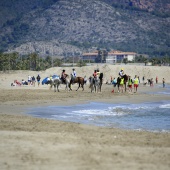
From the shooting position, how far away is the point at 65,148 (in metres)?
10.1

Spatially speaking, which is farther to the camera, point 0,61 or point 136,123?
point 0,61

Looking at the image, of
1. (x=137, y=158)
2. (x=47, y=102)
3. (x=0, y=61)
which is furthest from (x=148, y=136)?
(x=0, y=61)

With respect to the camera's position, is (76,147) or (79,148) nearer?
(79,148)

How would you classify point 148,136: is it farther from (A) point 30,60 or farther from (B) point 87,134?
(A) point 30,60

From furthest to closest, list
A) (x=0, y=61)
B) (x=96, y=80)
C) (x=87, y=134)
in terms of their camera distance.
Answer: (x=0, y=61), (x=96, y=80), (x=87, y=134)

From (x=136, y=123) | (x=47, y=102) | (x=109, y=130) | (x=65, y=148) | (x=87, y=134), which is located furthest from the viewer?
(x=47, y=102)

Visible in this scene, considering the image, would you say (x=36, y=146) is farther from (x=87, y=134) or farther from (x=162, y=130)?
(x=162, y=130)

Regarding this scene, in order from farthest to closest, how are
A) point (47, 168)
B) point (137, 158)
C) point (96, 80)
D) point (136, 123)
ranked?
point (96, 80), point (136, 123), point (137, 158), point (47, 168)

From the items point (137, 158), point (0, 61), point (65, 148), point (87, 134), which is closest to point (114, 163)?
point (137, 158)

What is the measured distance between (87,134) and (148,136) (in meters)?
1.59

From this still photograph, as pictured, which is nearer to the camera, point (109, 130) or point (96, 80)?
point (109, 130)

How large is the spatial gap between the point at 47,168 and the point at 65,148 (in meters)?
1.84

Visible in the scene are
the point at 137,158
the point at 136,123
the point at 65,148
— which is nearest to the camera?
the point at 137,158

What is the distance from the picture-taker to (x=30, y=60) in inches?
4144
